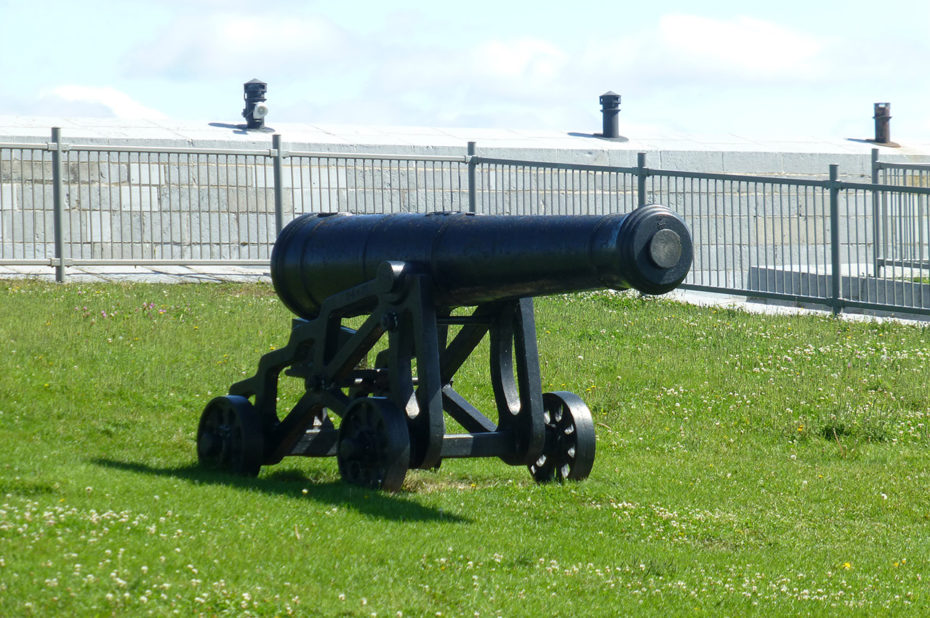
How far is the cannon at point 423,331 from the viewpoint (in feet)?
19.7

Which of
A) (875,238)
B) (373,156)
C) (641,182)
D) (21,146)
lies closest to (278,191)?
(373,156)

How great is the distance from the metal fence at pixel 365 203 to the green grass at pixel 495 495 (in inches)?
117

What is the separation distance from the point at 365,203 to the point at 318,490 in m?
11.0

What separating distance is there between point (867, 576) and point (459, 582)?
78.0 inches

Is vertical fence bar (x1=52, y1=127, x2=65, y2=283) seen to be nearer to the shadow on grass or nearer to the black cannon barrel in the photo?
the shadow on grass

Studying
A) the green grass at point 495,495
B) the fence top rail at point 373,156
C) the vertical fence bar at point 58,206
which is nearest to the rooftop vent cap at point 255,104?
the fence top rail at point 373,156

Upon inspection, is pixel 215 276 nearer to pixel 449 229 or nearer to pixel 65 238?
pixel 65 238

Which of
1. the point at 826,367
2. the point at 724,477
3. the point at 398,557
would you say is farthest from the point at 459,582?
the point at 826,367

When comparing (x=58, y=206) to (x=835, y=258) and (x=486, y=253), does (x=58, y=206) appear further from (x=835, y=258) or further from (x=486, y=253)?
(x=486, y=253)

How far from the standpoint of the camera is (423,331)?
6637 millimetres

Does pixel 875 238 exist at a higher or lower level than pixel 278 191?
lower

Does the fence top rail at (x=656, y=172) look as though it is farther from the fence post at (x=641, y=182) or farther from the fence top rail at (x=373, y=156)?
the fence top rail at (x=373, y=156)

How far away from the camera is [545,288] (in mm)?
6285

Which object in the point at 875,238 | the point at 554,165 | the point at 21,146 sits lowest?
the point at 875,238
